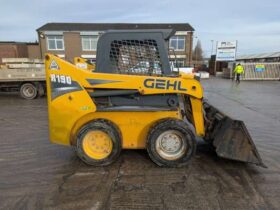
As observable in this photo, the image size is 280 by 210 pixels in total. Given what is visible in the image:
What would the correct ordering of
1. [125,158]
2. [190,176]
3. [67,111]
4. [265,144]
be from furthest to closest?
[265,144]
[125,158]
[67,111]
[190,176]

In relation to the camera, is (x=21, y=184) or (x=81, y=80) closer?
(x=21, y=184)

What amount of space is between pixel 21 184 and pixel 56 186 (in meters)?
0.56

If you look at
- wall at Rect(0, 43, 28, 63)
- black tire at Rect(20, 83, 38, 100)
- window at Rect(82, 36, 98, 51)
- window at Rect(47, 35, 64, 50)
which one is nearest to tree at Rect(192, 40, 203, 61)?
window at Rect(82, 36, 98, 51)

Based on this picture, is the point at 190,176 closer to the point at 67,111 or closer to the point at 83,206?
the point at 83,206

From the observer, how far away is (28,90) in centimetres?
1181

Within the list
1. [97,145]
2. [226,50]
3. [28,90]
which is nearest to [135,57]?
[97,145]

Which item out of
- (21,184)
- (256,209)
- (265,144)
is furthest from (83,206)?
(265,144)

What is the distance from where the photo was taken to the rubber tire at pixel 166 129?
370 centimetres

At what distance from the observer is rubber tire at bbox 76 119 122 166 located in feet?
12.2

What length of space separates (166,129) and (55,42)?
31.9 metres

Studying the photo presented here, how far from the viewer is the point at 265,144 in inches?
194

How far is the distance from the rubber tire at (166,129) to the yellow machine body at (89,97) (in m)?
0.19

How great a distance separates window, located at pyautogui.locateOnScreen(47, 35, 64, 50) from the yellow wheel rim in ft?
101

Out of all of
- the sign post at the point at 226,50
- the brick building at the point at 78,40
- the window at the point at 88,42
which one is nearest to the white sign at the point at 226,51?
the sign post at the point at 226,50
